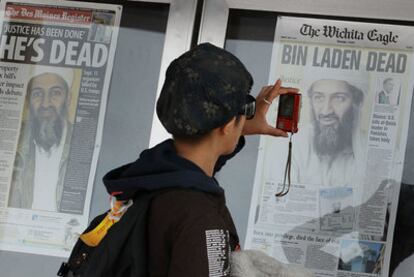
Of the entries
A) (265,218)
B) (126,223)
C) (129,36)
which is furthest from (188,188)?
(129,36)

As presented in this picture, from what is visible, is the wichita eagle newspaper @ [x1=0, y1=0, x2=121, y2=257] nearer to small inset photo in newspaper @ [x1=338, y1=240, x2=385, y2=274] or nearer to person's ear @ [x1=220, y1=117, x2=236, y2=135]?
small inset photo in newspaper @ [x1=338, y1=240, x2=385, y2=274]

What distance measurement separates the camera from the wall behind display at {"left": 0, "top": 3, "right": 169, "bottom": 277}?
2.95m

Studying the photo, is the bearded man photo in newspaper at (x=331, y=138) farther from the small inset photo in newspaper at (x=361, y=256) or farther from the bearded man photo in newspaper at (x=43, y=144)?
the bearded man photo in newspaper at (x=43, y=144)

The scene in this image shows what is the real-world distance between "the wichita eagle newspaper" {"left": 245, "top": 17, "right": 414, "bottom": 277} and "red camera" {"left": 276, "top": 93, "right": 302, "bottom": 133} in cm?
27

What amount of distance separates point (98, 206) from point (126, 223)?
54.6 inches

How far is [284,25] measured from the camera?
284cm

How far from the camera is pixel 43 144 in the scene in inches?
118

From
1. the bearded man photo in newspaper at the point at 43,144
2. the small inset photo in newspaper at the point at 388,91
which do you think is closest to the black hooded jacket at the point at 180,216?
the small inset photo in newspaper at the point at 388,91

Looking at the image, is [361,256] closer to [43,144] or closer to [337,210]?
[337,210]

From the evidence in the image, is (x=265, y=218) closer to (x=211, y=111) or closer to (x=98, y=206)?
(x=98, y=206)

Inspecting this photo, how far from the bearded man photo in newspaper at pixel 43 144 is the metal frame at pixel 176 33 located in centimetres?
36

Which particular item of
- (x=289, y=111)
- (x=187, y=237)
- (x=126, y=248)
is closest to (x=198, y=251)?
(x=187, y=237)

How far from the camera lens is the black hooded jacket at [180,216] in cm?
150

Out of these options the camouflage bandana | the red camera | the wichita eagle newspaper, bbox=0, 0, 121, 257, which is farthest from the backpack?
the wichita eagle newspaper, bbox=0, 0, 121, 257
